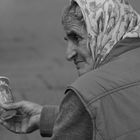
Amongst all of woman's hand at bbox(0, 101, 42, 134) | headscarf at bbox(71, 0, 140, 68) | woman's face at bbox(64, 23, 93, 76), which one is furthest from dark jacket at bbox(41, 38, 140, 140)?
woman's hand at bbox(0, 101, 42, 134)

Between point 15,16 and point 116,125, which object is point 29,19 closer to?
point 15,16

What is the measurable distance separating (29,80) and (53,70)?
51 centimetres

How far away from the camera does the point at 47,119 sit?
4.21 meters

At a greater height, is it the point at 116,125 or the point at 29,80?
the point at 116,125

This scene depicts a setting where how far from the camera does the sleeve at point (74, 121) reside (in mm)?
3266

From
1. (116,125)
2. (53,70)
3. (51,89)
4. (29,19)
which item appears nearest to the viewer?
(116,125)

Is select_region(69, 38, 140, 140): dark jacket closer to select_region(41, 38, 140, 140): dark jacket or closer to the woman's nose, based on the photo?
select_region(41, 38, 140, 140): dark jacket

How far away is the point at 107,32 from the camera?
3693mm

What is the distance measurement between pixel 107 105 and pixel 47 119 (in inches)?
40.4

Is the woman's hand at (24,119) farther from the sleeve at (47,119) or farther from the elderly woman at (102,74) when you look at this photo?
the elderly woman at (102,74)

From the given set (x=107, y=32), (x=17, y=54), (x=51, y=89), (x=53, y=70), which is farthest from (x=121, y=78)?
(x=17, y=54)

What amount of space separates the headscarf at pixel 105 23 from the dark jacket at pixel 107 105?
31 cm

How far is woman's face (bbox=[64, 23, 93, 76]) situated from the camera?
150 inches

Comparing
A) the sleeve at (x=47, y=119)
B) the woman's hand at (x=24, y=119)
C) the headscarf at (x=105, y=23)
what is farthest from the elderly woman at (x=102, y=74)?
the woman's hand at (x=24, y=119)
